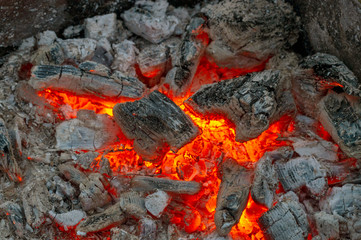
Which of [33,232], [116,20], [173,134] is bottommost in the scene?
[33,232]

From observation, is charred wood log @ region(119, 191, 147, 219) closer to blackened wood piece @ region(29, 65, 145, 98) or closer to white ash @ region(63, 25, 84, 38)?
blackened wood piece @ region(29, 65, 145, 98)

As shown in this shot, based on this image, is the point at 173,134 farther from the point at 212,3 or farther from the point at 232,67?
the point at 212,3

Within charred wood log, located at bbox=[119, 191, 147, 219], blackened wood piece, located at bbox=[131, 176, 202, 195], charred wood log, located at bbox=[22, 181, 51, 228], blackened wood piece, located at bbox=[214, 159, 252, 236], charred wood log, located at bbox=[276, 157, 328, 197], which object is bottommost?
charred wood log, located at bbox=[22, 181, 51, 228]

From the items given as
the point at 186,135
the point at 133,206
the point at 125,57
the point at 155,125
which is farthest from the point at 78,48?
the point at 133,206

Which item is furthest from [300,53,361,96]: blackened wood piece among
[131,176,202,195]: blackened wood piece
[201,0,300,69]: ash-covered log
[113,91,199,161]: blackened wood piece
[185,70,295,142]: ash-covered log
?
[131,176,202,195]: blackened wood piece

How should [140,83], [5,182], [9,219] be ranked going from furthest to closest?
[140,83], [5,182], [9,219]

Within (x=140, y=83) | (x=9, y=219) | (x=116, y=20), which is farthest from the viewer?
(x=116, y=20)

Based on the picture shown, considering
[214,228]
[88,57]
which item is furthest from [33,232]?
[88,57]
